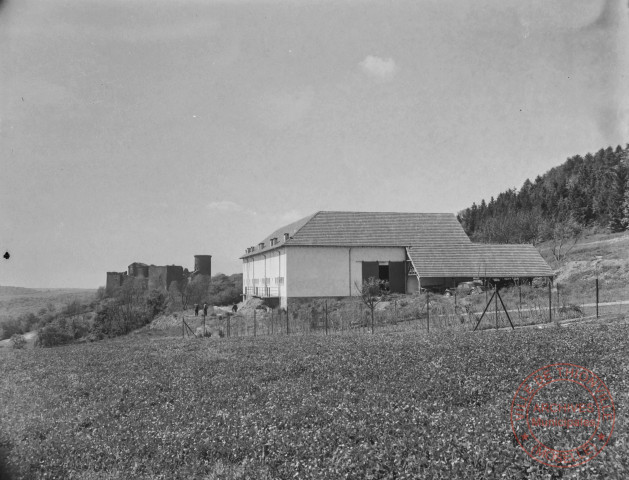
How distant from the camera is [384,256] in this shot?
140ft

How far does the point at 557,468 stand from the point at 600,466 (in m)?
0.38

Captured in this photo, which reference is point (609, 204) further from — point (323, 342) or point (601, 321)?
point (323, 342)

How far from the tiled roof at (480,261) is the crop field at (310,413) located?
26.0 m

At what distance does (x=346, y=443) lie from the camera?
19.5 ft

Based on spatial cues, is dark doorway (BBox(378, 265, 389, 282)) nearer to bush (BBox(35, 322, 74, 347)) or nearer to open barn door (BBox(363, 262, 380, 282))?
open barn door (BBox(363, 262, 380, 282))

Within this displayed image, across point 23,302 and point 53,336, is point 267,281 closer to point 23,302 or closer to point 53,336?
point 53,336

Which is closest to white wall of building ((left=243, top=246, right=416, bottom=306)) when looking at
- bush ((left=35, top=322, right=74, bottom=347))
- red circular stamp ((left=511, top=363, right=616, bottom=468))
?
bush ((left=35, top=322, right=74, bottom=347))

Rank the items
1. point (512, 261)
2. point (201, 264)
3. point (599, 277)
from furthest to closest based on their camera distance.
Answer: point (201, 264), point (512, 261), point (599, 277)

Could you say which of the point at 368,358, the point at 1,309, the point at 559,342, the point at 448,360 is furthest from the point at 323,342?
the point at 1,309

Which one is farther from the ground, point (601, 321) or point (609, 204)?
point (609, 204)

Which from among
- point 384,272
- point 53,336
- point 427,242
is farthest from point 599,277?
point 53,336

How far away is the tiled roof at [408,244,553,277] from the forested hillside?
21.5 metres

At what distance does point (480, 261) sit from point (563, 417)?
113ft

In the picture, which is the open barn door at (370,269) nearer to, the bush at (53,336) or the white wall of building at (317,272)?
the white wall of building at (317,272)
